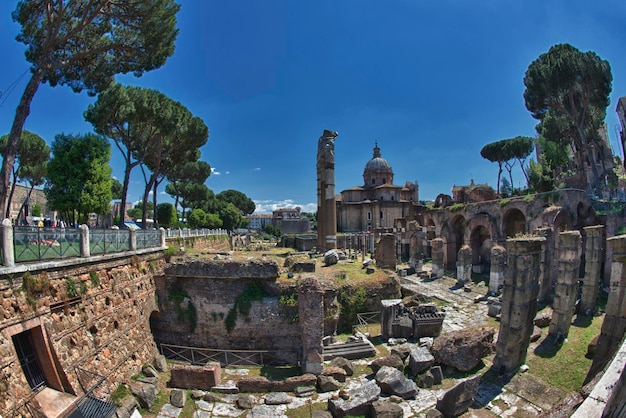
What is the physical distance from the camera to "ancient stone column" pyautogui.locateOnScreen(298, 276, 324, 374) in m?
10.6

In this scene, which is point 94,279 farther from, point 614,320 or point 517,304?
point 614,320

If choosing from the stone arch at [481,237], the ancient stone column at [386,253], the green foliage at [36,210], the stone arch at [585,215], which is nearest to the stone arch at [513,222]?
the stone arch at [481,237]

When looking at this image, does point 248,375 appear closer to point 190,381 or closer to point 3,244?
point 190,381

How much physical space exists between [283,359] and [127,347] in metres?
4.97

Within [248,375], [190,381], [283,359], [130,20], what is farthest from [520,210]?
[130,20]

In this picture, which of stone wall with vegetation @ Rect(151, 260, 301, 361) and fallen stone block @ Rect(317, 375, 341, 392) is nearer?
fallen stone block @ Rect(317, 375, 341, 392)

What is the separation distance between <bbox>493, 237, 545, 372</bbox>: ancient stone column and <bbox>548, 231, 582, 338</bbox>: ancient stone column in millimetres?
1636

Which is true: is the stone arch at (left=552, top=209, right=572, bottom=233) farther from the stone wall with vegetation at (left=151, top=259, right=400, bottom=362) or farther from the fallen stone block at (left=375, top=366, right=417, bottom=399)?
the fallen stone block at (left=375, top=366, right=417, bottom=399)

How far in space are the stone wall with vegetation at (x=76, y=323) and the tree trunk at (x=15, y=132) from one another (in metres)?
4.46

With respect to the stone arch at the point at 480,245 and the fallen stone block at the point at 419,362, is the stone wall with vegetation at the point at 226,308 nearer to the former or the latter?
the fallen stone block at the point at 419,362

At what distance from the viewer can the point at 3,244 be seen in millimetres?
6945

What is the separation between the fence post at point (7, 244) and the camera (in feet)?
22.8

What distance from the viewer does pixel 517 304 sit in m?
9.20

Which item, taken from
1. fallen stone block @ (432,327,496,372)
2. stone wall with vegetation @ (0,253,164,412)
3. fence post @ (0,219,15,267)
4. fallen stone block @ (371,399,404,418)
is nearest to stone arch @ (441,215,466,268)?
fallen stone block @ (432,327,496,372)
